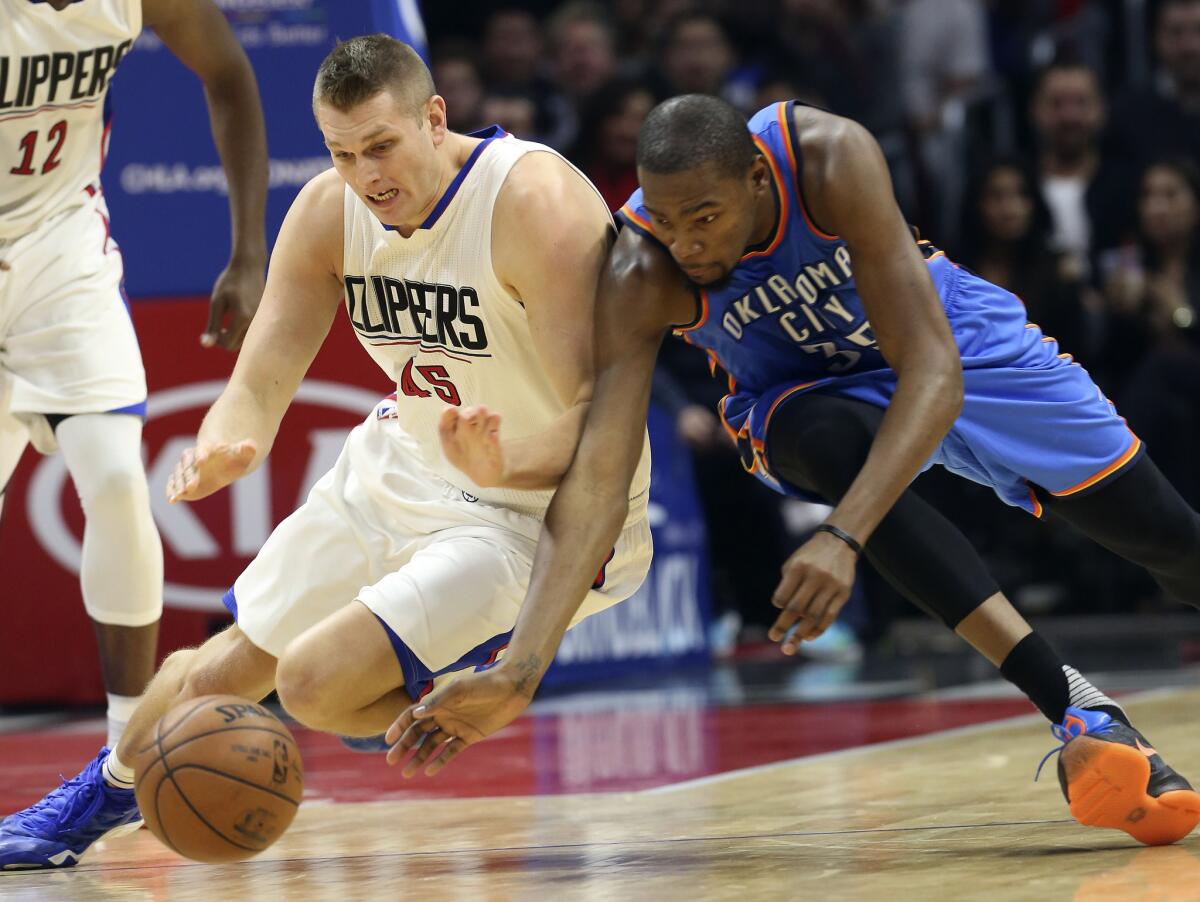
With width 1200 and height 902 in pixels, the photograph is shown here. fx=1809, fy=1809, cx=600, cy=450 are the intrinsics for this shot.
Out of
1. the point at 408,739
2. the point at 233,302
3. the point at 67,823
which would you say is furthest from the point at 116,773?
the point at 233,302

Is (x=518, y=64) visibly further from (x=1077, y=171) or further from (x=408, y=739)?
(x=408, y=739)

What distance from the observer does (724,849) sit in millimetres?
3502

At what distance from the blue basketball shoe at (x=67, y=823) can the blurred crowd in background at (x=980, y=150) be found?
13.6ft

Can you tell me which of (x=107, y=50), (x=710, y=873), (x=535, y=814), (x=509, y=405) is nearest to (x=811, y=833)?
(x=710, y=873)

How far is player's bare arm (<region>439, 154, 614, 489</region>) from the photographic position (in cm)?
348

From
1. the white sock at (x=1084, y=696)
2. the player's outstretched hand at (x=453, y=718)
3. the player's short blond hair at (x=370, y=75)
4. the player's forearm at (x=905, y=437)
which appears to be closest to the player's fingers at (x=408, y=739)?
the player's outstretched hand at (x=453, y=718)

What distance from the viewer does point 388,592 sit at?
353 cm

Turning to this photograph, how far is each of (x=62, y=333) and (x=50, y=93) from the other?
0.57 m

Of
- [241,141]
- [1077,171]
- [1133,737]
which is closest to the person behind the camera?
[1133,737]

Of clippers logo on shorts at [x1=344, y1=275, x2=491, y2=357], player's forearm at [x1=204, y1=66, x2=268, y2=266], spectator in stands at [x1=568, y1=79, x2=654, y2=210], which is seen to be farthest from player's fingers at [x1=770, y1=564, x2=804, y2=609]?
spectator in stands at [x1=568, y1=79, x2=654, y2=210]

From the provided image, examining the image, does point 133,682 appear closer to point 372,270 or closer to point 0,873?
point 0,873

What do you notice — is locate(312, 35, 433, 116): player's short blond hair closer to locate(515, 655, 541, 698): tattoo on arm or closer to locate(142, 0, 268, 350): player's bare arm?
locate(142, 0, 268, 350): player's bare arm

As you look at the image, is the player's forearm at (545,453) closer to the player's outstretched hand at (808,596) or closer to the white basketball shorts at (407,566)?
the white basketball shorts at (407,566)

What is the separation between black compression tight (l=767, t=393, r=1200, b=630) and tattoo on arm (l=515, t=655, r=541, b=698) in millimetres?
740
